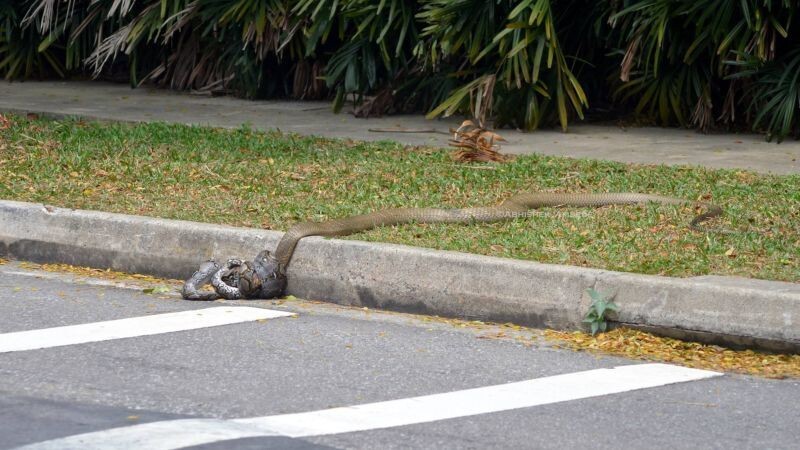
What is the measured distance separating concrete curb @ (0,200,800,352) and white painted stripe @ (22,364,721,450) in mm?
431

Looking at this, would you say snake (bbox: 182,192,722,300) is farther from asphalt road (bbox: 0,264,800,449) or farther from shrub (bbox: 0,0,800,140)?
shrub (bbox: 0,0,800,140)

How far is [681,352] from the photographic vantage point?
5.48 m

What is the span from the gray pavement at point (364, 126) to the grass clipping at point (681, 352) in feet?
12.4

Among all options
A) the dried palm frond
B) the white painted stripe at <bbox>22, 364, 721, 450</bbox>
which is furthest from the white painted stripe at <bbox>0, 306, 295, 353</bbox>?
the dried palm frond

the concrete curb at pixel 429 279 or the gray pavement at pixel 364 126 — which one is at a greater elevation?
the gray pavement at pixel 364 126

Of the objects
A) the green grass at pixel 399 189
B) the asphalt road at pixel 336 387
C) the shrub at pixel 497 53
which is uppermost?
the shrub at pixel 497 53

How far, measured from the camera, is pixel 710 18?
10.4m

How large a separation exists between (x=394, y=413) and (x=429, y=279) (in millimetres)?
1793

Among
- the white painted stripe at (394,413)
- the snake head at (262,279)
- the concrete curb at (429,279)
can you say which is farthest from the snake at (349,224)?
the white painted stripe at (394,413)

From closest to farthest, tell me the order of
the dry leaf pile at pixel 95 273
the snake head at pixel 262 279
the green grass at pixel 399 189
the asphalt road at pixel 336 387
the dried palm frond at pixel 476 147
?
the asphalt road at pixel 336 387, the snake head at pixel 262 279, the green grass at pixel 399 189, the dry leaf pile at pixel 95 273, the dried palm frond at pixel 476 147

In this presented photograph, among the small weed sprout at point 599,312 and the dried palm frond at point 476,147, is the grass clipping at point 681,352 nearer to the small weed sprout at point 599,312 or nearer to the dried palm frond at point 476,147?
the small weed sprout at point 599,312

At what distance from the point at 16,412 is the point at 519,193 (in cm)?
433

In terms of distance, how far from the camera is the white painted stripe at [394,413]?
13.4 feet

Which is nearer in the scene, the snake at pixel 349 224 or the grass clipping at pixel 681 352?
the grass clipping at pixel 681 352
